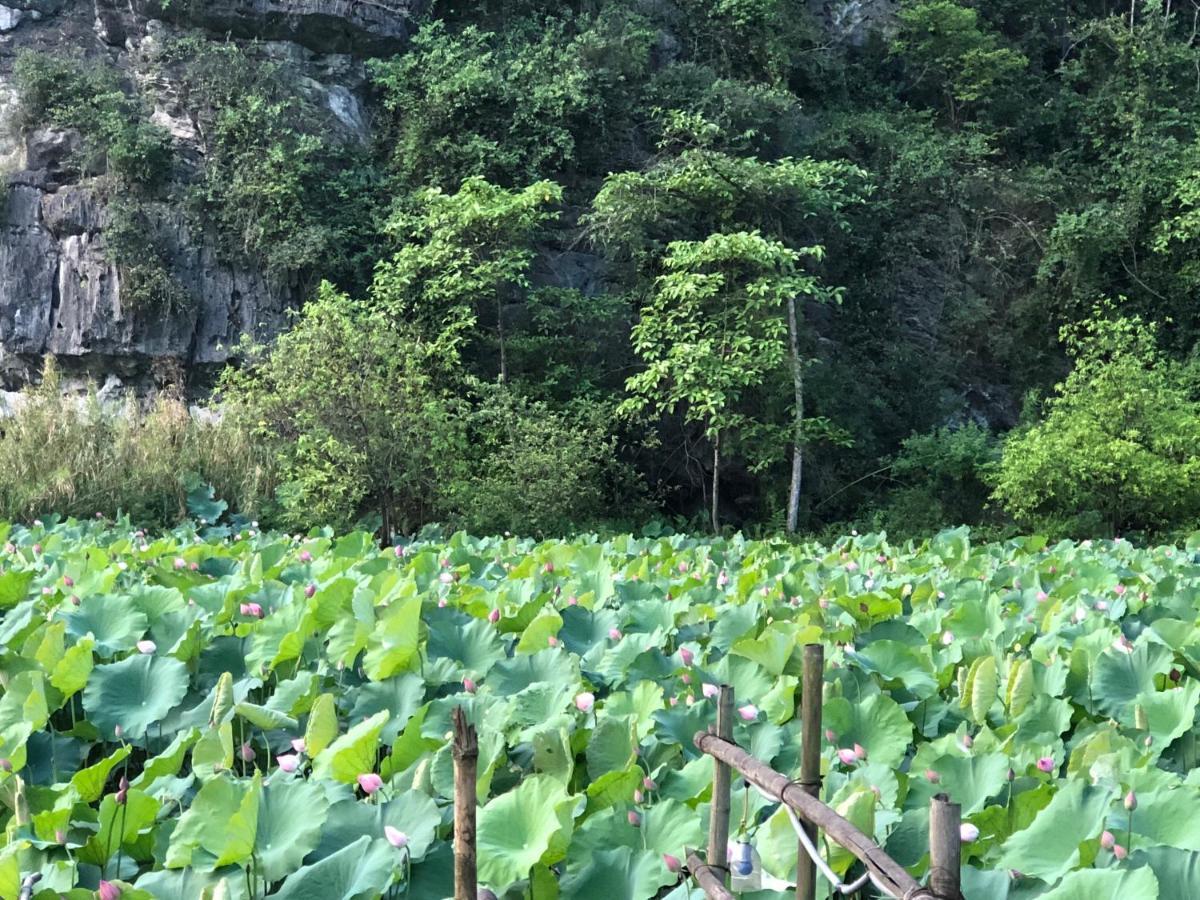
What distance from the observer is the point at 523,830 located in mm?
1427

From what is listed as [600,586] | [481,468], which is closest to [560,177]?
[481,468]

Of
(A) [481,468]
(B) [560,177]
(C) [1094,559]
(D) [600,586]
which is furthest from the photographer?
(B) [560,177]

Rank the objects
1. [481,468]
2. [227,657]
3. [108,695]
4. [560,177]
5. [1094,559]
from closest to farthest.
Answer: [108,695], [227,657], [1094,559], [481,468], [560,177]

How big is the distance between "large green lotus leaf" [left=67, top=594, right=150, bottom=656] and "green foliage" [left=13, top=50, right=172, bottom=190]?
1175 centimetres

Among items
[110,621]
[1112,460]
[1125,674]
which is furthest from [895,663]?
[1112,460]

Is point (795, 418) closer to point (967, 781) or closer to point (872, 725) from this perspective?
point (872, 725)

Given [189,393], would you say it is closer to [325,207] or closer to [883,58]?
[325,207]

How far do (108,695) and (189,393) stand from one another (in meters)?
11.6

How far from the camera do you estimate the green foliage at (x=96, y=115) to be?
1279cm

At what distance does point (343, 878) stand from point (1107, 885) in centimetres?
87

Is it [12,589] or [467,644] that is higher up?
[467,644]

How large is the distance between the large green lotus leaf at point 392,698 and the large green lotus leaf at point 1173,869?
1221 mm

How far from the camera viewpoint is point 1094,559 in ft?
14.8

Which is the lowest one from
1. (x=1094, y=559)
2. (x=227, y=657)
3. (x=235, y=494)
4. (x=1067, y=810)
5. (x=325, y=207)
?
(x=235, y=494)
